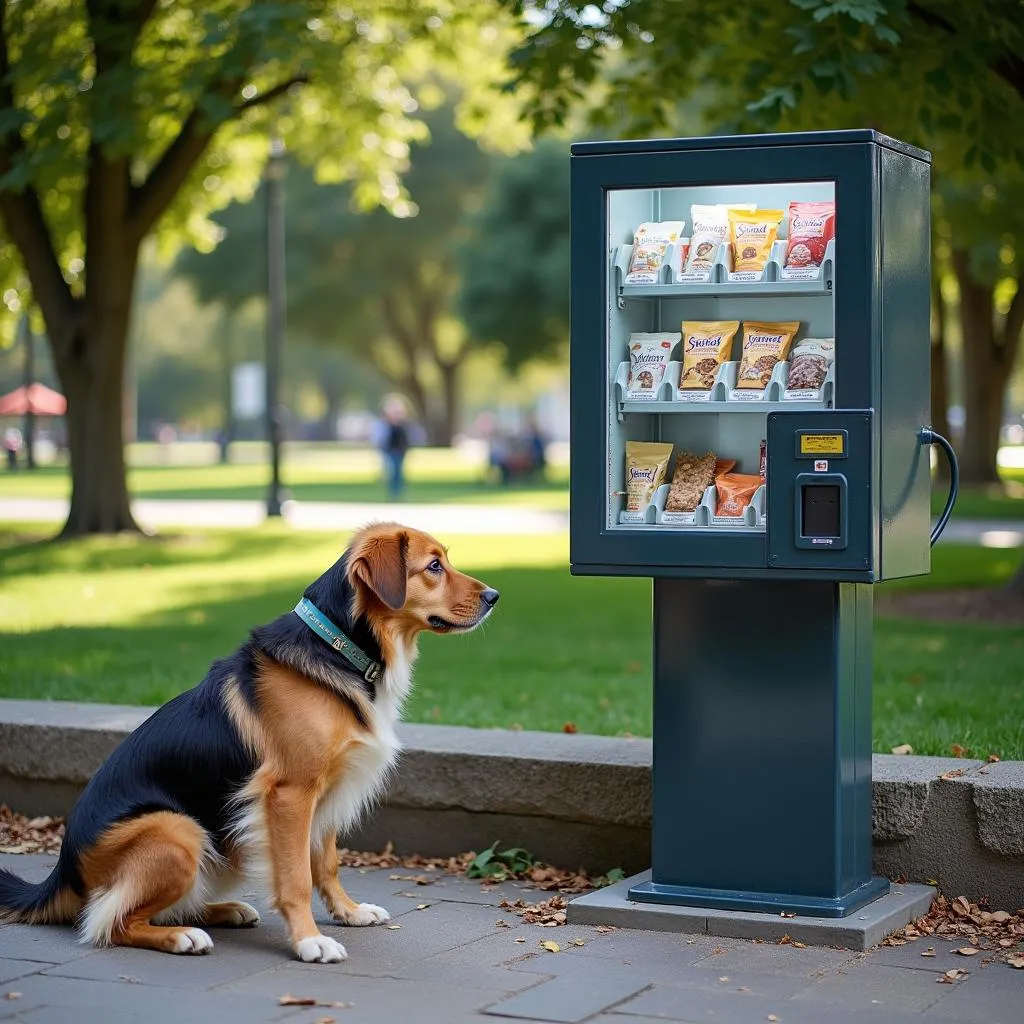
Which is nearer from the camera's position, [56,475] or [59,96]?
[59,96]

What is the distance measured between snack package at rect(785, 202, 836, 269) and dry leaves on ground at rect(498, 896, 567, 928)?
2.44 meters

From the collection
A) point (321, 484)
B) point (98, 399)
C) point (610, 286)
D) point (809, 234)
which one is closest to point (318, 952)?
point (610, 286)

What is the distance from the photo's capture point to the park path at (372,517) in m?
22.6

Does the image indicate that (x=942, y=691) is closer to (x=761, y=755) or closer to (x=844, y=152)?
(x=761, y=755)

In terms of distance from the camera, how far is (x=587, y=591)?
1597cm

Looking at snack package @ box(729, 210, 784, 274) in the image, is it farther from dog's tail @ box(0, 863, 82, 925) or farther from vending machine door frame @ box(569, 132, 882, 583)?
dog's tail @ box(0, 863, 82, 925)

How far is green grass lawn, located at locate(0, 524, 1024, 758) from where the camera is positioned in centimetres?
864

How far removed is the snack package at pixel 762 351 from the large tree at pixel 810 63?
11.7 feet

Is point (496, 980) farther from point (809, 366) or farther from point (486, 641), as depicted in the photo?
point (486, 641)

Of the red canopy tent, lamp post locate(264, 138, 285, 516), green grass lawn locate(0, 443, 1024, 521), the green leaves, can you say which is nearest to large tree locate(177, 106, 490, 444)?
green grass lawn locate(0, 443, 1024, 521)

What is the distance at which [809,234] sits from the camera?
5.73m

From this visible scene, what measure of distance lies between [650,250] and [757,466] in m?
0.86

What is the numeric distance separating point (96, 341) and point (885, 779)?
605 inches

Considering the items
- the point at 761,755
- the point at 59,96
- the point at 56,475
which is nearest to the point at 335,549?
the point at 59,96
